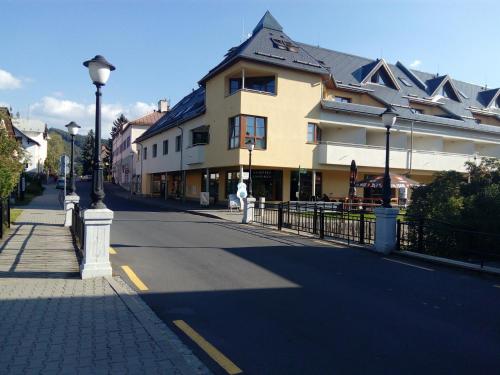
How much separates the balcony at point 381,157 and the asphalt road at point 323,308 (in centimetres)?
1968

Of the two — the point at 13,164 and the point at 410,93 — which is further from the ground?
the point at 410,93

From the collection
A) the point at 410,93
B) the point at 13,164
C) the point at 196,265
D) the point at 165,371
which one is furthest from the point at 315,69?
the point at 165,371

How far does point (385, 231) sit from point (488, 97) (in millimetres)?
43477

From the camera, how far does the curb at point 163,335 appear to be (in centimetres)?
394

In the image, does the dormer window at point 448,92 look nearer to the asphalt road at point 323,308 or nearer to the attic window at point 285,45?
the attic window at point 285,45

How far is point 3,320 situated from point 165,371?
255cm

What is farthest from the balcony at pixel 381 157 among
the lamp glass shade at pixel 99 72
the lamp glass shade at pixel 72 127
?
the lamp glass shade at pixel 99 72

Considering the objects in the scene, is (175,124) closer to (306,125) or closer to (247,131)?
(247,131)

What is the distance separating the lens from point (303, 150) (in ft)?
97.2

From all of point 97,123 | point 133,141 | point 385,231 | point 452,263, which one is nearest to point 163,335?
point 97,123

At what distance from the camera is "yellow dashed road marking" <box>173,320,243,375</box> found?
4000mm

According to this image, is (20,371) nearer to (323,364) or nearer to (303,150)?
(323,364)

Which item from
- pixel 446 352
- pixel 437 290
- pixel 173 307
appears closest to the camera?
pixel 446 352

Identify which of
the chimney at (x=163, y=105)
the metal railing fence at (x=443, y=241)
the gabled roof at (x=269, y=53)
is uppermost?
the chimney at (x=163, y=105)
